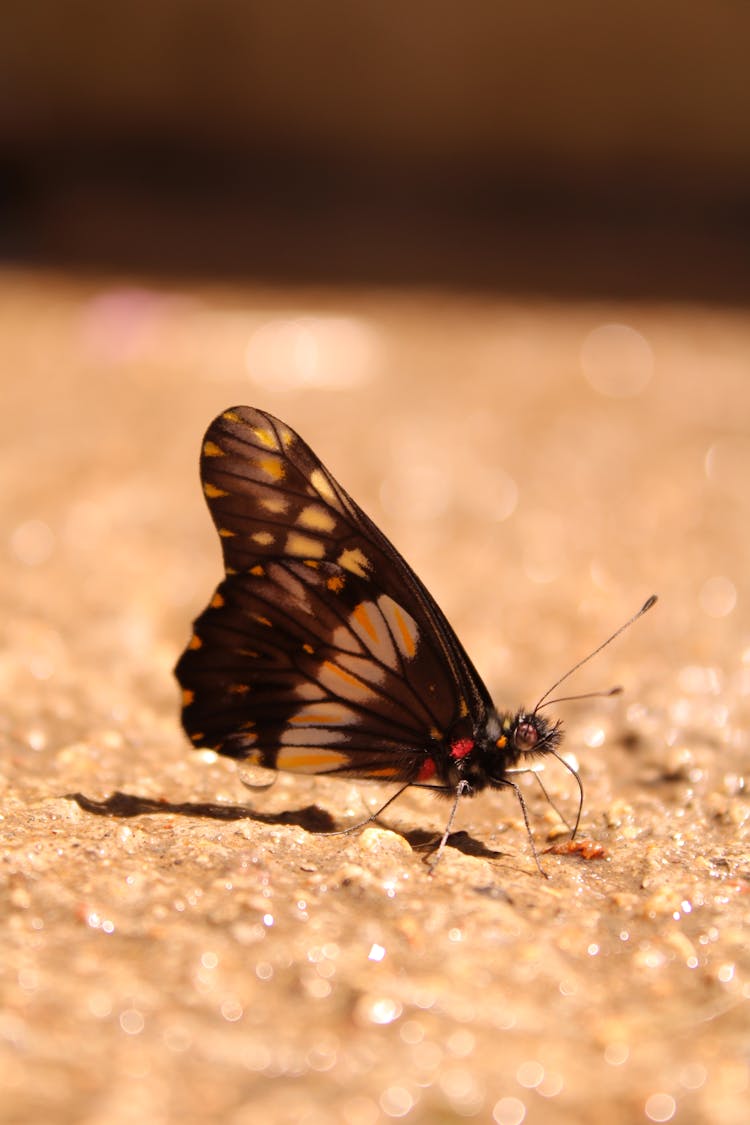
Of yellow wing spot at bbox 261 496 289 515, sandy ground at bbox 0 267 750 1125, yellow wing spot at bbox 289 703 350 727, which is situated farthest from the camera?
yellow wing spot at bbox 289 703 350 727

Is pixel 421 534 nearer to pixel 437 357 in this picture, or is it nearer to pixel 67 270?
pixel 437 357

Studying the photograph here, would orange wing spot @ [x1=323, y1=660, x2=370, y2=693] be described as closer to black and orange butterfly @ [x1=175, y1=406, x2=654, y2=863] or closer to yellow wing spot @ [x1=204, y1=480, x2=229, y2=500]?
black and orange butterfly @ [x1=175, y1=406, x2=654, y2=863]

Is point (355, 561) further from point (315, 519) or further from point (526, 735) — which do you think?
point (526, 735)

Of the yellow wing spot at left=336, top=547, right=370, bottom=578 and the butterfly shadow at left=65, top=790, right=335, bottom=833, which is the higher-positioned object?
the yellow wing spot at left=336, top=547, right=370, bottom=578

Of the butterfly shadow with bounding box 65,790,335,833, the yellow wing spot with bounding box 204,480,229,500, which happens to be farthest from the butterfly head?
the yellow wing spot with bounding box 204,480,229,500

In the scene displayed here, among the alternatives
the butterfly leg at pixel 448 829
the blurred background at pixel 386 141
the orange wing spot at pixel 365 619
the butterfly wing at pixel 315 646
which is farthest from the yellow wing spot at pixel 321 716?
the blurred background at pixel 386 141

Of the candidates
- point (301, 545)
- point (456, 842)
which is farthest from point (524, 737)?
point (301, 545)

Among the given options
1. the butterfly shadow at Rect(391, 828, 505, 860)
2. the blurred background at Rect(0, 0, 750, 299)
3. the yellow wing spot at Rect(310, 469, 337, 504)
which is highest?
the blurred background at Rect(0, 0, 750, 299)

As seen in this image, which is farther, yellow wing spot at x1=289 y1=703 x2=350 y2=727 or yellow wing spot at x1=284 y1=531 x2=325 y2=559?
yellow wing spot at x1=289 y1=703 x2=350 y2=727
